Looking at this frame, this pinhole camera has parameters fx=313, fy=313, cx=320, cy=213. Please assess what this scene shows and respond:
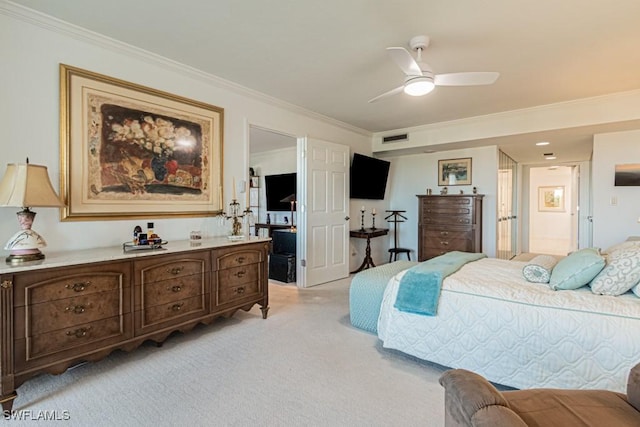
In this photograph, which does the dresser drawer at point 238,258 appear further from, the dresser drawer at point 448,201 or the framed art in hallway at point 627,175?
the framed art in hallway at point 627,175

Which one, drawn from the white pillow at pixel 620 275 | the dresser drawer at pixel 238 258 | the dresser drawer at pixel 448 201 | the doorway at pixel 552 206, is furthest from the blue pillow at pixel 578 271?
the doorway at pixel 552 206

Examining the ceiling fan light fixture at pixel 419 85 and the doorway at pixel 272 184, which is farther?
the doorway at pixel 272 184

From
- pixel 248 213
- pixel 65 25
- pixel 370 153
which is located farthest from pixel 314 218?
pixel 65 25

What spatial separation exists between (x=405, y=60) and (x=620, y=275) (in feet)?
6.41

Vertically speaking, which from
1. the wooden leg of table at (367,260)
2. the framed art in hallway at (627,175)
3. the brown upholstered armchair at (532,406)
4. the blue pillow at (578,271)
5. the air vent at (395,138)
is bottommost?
the wooden leg of table at (367,260)

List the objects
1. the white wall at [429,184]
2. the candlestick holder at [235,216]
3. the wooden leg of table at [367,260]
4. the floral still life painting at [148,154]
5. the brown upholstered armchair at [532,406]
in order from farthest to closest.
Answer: the wooden leg of table at [367,260]
the white wall at [429,184]
the candlestick holder at [235,216]
the floral still life painting at [148,154]
the brown upholstered armchair at [532,406]

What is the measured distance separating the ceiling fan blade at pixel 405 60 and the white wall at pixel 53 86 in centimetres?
193

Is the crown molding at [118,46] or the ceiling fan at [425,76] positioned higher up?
the crown molding at [118,46]

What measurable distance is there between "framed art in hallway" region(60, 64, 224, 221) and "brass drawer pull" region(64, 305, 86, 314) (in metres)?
0.76

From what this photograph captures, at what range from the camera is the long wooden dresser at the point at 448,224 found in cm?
504

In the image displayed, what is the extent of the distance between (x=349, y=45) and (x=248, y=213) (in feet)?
6.61

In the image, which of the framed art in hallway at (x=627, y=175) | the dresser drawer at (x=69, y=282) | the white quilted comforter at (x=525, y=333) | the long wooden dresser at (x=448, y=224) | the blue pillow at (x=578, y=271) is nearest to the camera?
the white quilted comforter at (x=525, y=333)

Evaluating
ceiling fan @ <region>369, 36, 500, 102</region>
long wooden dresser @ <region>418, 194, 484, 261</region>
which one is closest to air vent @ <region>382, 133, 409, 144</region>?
long wooden dresser @ <region>418, 194, 484, 261</region>

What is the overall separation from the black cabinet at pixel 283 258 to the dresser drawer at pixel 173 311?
2070mm
